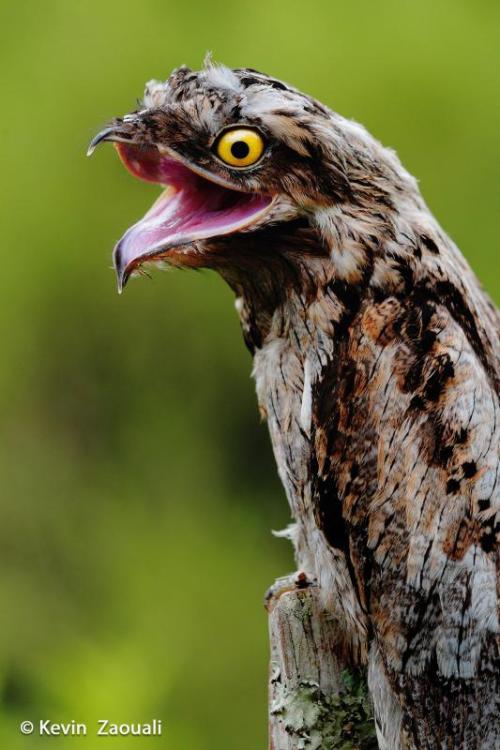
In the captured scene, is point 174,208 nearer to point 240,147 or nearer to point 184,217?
point 184,217

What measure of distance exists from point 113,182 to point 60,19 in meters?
0.83

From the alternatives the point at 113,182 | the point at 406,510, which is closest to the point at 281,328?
the point at 406,510

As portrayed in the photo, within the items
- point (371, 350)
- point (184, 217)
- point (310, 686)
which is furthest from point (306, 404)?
point (310, 686)

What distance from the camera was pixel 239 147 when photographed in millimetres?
1896

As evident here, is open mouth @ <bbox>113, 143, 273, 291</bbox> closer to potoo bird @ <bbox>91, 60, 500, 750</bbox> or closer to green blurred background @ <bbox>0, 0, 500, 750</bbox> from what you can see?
potoo bird @ <bbox>91, 60, 500, 750</bbox>

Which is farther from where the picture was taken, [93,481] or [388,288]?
[93,481]

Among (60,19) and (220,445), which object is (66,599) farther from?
(60,19)

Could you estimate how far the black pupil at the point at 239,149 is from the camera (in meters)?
1.89

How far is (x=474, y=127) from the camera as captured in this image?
4.94m

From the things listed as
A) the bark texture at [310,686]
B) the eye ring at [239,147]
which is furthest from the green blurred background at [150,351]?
the eye ring at [239,147]

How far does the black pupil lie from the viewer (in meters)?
1.89

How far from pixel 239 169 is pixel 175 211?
184 mm

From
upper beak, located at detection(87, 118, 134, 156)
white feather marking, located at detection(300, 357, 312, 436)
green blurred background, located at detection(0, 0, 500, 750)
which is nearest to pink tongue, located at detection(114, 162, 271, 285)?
upper beak, located at detection(87, 118, 134, 156)

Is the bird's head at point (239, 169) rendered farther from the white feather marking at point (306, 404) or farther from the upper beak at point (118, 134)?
the white feather marking at point (306, 404)
